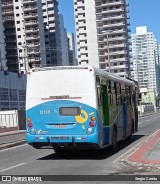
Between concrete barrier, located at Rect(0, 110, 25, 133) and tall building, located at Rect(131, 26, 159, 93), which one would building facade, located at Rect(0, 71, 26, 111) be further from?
tall building, located at Rect(131, 26, 159, 93)

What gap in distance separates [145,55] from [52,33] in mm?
37704

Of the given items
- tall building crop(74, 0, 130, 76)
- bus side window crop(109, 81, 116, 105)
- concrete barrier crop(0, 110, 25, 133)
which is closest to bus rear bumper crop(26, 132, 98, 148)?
bus side window crop(109, 81, 116, 105)

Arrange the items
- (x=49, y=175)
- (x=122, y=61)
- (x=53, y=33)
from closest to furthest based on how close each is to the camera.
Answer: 1. (x=49, y=175)
2. (x=122, y=61)
3. (x=53, y=33)

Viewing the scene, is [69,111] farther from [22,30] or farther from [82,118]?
[22,30]

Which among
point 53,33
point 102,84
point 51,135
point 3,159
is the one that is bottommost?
point 3,159

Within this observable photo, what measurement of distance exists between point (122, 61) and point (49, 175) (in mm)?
118183

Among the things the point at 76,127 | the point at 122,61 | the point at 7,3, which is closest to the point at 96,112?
the point at 76,127

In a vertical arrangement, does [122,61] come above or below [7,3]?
below

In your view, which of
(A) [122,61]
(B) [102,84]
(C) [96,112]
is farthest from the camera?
(A) [122,61]

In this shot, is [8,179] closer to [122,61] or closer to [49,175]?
[49,175]

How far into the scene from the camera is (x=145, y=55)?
141 m

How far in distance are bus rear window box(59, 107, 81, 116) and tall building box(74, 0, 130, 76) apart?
371ft

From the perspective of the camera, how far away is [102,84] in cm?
1510

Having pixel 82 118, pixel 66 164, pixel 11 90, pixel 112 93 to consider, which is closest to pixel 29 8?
pixel 11 90
